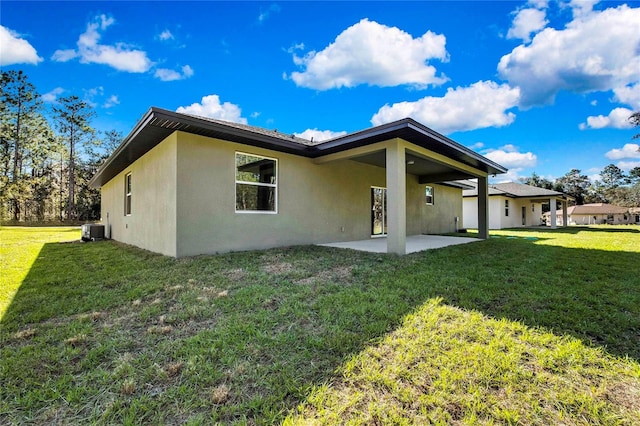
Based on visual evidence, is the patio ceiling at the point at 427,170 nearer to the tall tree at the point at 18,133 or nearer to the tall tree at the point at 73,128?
the tall tree at the point at 73,128

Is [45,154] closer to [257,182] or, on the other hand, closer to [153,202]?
[153,202]

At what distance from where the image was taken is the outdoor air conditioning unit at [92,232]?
12.1 m

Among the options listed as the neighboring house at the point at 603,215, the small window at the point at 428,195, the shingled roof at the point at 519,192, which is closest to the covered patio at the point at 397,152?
the small window at the point at 428,195

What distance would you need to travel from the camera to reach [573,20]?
830cm

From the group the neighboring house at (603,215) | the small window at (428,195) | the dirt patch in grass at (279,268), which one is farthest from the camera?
the neighboring house at (603,215)

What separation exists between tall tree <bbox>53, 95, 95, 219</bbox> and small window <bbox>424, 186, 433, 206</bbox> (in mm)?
30314

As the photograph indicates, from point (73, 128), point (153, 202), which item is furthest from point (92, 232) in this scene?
point (73, 128)

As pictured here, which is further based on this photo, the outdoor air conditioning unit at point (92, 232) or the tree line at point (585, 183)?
the tree line at point (585, 183)

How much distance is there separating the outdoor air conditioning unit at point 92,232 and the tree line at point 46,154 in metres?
18.2

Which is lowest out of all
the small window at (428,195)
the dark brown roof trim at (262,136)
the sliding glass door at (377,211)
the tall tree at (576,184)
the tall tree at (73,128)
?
the sliding glass door at (377,211)

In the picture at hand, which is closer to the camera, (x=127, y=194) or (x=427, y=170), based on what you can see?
(x=127, y=194)

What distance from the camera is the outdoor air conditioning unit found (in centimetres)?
1205

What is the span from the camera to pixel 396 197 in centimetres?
673

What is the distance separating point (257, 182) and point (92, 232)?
9.18m
